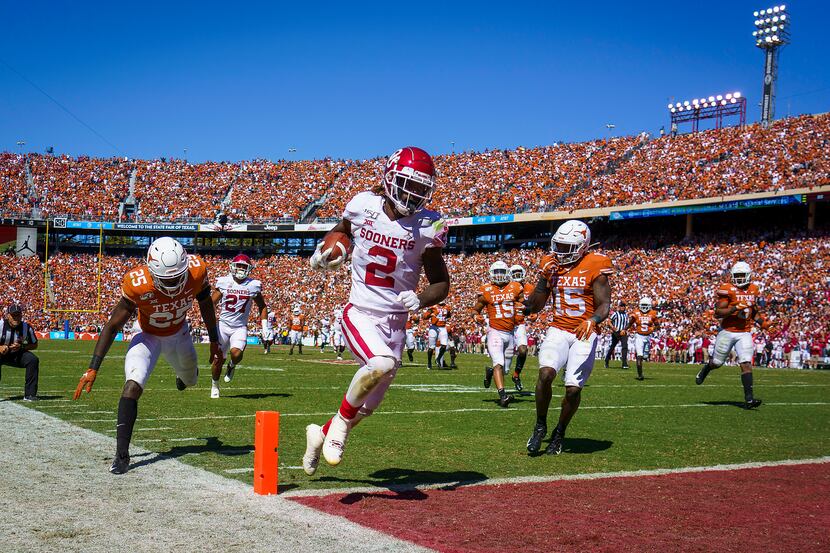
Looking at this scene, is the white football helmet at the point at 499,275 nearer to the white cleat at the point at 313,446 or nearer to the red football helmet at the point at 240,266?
the red football helmet at the point at 240,266

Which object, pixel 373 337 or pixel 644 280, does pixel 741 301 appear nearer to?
pixel 373 337

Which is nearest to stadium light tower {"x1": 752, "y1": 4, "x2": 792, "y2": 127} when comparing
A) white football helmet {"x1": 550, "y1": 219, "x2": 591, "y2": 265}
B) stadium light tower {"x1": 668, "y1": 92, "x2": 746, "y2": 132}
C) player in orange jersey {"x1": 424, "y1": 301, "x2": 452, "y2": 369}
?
stadium light tower {"x1": 668, "y1": 92, "x2": 746, "y2": 132}

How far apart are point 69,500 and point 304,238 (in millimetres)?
49802

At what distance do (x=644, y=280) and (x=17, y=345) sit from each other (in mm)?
30361

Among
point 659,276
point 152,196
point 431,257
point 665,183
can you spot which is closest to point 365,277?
point 431,257

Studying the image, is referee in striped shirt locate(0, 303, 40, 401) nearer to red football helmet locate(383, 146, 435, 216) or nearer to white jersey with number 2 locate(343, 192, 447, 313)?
white jersey with number 2 locate(343, 192, 447, 313)

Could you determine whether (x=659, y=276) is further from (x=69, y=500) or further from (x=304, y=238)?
(x=69, y=500)

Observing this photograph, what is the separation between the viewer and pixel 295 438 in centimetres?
809

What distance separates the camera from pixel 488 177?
1946 inches

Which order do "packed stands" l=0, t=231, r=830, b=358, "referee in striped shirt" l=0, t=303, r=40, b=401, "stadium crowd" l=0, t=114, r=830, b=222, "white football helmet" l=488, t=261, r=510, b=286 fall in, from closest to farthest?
"referee in striped shirt" l=0, t=303, r=40, b=401 < "white football helmet" l=488, t=261, r=510, b=286 < "packed stands" l=0, t=231, r=830, b=358 < "stadium crowd" l=0, t=114, r=830, b=222

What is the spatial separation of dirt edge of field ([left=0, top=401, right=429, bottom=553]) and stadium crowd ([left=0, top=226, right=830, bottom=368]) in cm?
1691

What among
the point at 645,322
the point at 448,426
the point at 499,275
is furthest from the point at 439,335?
the point at 448,426

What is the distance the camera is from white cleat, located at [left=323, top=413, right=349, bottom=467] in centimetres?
549

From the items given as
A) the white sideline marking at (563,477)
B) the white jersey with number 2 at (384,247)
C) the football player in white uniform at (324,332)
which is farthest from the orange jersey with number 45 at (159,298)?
the football player in white uniform at (324,332)
